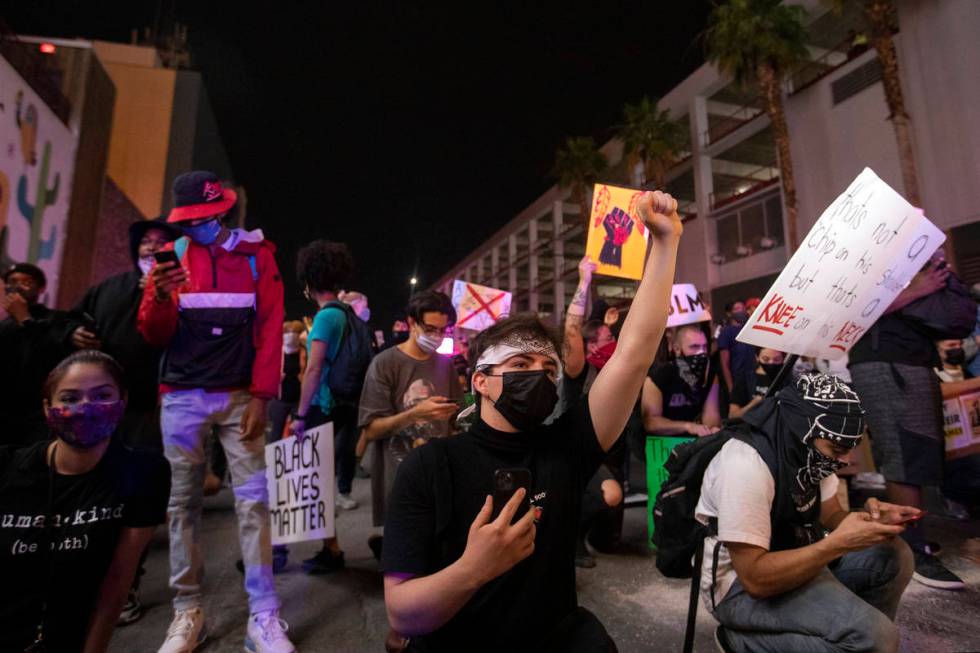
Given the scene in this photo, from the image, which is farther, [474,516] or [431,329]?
[431,329]

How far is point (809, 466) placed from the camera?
219 cm

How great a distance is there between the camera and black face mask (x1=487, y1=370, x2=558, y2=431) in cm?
165

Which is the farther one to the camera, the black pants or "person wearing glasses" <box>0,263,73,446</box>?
the black pants

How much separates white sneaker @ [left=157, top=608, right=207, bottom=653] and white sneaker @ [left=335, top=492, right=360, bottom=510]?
3.00 metres

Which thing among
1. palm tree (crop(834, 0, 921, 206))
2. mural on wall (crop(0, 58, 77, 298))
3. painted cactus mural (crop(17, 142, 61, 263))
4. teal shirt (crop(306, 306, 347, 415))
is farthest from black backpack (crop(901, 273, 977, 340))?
painted cactus mural (crop(17, 142, 61, 263))

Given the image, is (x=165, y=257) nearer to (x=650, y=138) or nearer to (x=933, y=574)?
(x=933, y=574)

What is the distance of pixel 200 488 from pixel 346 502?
307 cm

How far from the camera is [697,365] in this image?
4.59 meters

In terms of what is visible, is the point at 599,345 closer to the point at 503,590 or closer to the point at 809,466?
the point at 809,466

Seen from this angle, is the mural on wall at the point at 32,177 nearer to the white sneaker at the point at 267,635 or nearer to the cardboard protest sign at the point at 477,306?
the cardboard protest sign at the point at 477,306

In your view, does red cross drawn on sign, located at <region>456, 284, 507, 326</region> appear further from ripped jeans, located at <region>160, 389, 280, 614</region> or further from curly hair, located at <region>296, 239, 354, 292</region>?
ripped jeans, located at <region>160, 389, 280, 614</region>

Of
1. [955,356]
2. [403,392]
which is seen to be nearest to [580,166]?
[955,356]

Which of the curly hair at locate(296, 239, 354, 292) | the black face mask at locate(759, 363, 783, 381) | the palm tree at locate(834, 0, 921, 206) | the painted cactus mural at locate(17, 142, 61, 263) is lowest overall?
the black face mask at locate(759, 363, 783, 381)

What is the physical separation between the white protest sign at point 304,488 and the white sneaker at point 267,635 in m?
0.56
